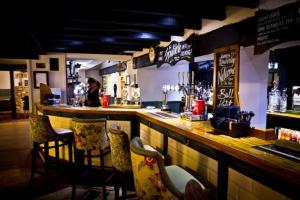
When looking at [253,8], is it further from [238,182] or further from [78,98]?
[78,98]

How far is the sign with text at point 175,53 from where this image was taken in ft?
14.3

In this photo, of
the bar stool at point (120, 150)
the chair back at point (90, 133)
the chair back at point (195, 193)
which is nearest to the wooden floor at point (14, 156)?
the chair back at point (90, 133)

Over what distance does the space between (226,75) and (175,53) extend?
1517 mm

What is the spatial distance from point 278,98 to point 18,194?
439 cm

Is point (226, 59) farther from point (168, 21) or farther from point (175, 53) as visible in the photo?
point (175, 53)

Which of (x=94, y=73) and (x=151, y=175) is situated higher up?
(x=94, y=73)

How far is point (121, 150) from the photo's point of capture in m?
2.35

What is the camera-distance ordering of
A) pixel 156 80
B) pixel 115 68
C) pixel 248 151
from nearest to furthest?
1. pixel 248 151
2. pixel 156 80
3. pixel 115 68

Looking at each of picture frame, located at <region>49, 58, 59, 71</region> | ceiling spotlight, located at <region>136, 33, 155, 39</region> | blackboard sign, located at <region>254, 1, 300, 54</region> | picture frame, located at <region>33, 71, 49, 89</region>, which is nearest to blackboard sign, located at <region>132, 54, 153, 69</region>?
ceiling spotlight, located at <region>136, 33, 155, 39</region>

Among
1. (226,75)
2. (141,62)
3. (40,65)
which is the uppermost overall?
(141,62)

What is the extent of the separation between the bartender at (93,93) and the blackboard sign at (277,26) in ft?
9.70

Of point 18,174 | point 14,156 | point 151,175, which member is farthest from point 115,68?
point 151,175

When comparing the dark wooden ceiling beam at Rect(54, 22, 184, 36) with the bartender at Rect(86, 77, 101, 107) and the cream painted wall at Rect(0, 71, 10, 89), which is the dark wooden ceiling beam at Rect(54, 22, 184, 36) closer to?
the bartender at Rect(86, 77, 101, 107)

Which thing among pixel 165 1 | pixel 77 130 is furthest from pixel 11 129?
pixel 165 1
